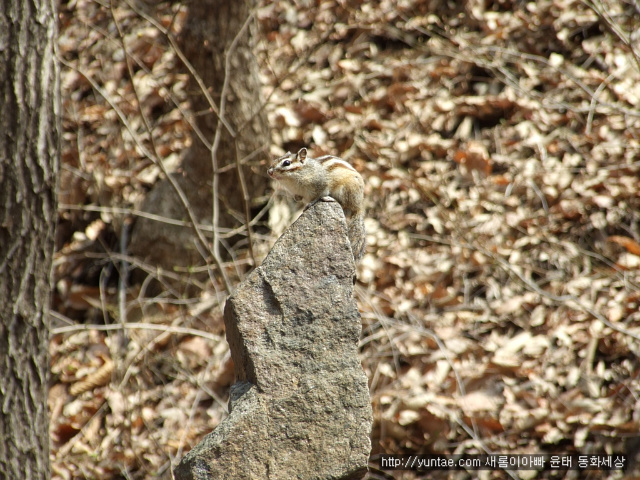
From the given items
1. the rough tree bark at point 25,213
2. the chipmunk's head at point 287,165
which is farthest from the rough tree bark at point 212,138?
the chipmunk's head at point 287,165

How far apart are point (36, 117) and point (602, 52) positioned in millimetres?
7365

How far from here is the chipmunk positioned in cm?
396

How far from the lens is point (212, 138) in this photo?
7.70m

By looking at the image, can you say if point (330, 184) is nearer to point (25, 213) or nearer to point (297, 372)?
point (297, 372)

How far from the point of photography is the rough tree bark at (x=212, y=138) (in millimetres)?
7270

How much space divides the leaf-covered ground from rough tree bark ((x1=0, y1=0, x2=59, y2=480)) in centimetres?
104

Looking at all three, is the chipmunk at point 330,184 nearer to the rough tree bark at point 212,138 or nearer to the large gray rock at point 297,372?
the large gray rock at point 297,372

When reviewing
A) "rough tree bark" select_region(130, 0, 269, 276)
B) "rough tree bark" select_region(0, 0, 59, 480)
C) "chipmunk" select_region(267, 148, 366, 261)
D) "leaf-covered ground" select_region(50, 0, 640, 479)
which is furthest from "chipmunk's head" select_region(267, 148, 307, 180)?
"rough tree bark" select_region(130, 0, 269, 276)

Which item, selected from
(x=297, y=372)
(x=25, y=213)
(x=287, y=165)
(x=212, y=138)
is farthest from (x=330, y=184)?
(x=212, y=138)

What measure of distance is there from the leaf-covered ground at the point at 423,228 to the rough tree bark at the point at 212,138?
0.35 meters

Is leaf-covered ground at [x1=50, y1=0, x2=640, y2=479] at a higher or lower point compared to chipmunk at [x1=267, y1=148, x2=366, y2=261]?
lower

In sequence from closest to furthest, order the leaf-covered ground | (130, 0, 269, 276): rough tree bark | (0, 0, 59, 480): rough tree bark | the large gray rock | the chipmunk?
the large gray rock
the chipmunk
(0, 0, 59, 480): rough tree bark
the leaf-covered ground
(130, 0, 269, 276): rough tree bark

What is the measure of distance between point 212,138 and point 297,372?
4.91 meters

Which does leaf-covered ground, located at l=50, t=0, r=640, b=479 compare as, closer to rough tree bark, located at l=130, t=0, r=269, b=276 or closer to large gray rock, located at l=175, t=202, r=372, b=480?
rough tree bark, located at l=130, t=0, r=269, b=276
